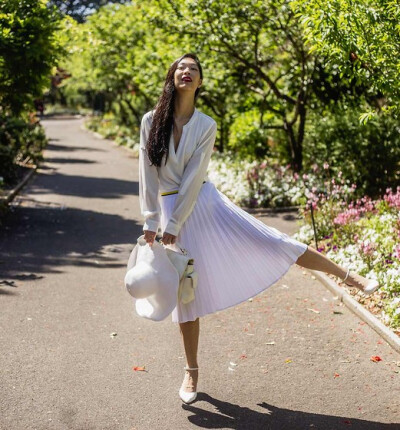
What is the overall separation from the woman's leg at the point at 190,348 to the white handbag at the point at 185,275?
0.28 m

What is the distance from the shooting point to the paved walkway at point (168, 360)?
4184 mm

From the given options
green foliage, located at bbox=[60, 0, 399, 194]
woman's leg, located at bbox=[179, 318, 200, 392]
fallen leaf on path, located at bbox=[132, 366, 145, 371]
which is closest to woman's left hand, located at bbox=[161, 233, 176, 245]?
woman's leg, located at bbox=[179, 318, 200, 392]

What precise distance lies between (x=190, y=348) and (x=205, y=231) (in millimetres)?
791

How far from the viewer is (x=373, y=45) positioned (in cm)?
667

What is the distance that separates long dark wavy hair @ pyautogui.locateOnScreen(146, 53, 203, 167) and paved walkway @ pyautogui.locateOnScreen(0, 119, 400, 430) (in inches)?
62.7

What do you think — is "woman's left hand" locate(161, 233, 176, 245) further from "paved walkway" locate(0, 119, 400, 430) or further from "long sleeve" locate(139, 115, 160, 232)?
"paved walkway" locate(0, 119, 400, 430)

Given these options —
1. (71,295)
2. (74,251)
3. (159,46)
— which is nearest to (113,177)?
(159,46)

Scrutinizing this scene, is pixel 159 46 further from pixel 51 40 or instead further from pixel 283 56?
pixel 51 40

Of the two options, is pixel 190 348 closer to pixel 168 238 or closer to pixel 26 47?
pixel 168 238

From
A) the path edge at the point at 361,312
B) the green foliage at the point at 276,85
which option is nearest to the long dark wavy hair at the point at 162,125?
the path edge at the point at 361,312

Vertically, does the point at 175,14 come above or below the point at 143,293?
above

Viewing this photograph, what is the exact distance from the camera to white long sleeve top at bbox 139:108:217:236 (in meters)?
4.21

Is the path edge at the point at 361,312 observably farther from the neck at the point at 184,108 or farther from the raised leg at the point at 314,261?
the neck at the point at 184,108

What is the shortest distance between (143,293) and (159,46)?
50.6 feet
